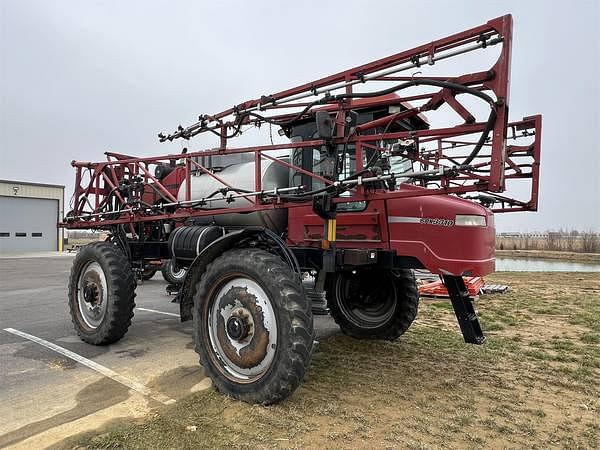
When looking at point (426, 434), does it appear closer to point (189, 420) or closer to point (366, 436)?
point (366, 436)

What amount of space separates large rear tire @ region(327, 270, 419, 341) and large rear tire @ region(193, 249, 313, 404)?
2.16m

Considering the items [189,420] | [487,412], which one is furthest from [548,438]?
[189,420]

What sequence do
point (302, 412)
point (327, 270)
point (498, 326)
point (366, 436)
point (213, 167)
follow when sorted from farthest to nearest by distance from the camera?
point (498, 326), point (213, 167), point (327, 270), point (302, 412), point (366, 436)

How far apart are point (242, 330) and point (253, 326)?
0.10 meters

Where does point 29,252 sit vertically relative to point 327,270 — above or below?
below

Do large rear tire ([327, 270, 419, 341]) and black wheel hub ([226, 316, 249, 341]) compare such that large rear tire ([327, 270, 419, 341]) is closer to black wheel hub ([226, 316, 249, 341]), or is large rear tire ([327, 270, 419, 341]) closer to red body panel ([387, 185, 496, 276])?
red body panel ([387, 185, 496, 276])

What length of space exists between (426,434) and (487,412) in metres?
0.72

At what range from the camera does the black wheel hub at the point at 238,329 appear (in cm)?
350

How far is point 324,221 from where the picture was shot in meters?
4.00

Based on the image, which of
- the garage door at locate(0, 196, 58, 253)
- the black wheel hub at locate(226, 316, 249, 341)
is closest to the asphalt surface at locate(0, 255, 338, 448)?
the black wheel hub at locate(226, 316, 249, 341)

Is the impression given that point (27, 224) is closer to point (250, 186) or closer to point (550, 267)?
point (250, 186)

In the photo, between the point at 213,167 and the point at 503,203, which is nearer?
the point at 503,203

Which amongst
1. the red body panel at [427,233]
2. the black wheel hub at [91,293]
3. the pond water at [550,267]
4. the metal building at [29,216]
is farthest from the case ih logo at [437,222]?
the metal building at [29,216]

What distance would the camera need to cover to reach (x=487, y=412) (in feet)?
10.8
